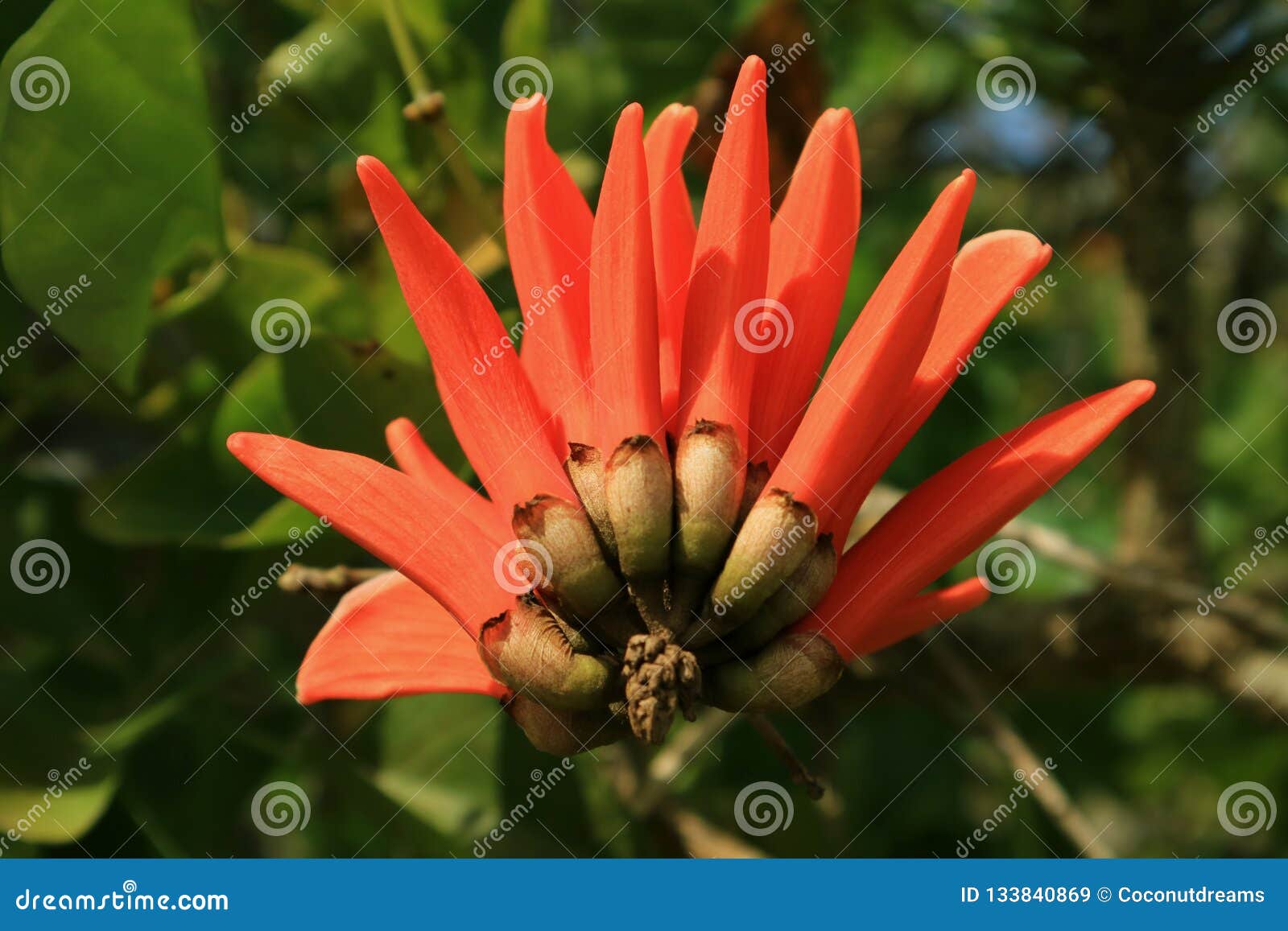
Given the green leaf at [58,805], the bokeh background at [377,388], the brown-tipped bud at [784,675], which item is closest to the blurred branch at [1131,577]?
the bokeh background at [377,388]

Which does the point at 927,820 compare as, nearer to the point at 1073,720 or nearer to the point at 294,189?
the point at 1073,720

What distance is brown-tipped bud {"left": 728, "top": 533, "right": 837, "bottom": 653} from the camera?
0.91 m

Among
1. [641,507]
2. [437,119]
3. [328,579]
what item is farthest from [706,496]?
[437,119]

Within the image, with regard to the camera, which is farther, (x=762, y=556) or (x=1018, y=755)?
(x=1018, y=755)

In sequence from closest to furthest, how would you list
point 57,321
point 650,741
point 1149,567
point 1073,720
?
1. point 650,741
2. point 57,321
3. point 1149,567
4. point 1073,720

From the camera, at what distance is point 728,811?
196cm

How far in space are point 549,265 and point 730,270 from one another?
0.15 metres

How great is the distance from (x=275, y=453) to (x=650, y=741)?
365 mm

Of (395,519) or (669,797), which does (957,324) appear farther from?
(669,797)

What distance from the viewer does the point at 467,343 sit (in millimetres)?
963

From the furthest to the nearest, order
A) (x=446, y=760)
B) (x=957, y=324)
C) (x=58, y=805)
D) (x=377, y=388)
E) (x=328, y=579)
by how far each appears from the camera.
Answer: (x=446, y=760), (x=58, y=805), (x=377, y=388), (x=328, y=579), (x=957, y=324)

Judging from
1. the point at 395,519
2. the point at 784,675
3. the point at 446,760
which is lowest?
the point at 446,760

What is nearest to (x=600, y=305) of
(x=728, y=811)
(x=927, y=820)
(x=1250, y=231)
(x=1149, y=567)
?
(x=1149, y=567)

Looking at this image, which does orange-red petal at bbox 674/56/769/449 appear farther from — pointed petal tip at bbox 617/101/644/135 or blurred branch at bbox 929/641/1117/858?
blurred branch at bbox 929/641/1117/858
